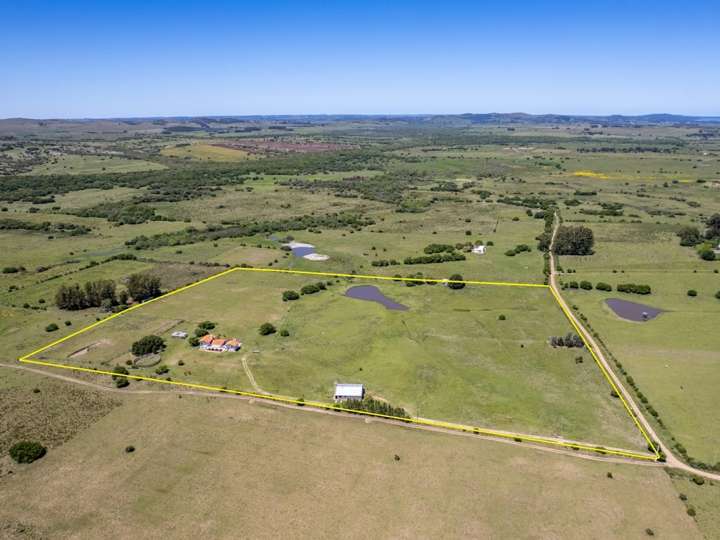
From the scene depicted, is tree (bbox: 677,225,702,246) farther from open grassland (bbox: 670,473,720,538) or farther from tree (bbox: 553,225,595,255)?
open grassland (bbox: 670,473,720,538)

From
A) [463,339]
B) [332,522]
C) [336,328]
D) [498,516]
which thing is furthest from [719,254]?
[332,522]

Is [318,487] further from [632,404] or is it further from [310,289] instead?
[310,289]

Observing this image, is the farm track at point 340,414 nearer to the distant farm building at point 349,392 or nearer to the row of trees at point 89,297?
the distant farm building at point 349,392

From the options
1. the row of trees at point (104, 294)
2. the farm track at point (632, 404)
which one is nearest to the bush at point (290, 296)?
the row of trees at point (104, 294)

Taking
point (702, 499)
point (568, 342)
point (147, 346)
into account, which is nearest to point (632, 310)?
point (568, 342)

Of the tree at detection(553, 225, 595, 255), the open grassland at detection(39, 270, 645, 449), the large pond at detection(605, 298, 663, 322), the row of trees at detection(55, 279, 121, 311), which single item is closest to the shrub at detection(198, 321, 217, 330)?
the open grassland at detection(39, 270, 645, 449)

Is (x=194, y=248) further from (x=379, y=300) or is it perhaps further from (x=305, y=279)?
(x=379, y=300)
